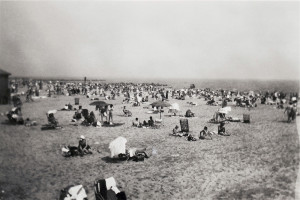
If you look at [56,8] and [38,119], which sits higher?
[56,8]

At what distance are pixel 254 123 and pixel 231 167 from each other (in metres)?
1.46

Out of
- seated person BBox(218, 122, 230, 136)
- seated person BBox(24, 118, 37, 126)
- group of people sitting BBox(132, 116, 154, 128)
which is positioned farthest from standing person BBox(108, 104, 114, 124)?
seated person BBox(218, 122, 230, 136)

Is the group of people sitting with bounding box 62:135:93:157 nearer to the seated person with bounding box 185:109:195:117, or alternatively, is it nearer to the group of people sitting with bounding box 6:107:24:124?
the group of people sitting with bounding box 6:107:24:124

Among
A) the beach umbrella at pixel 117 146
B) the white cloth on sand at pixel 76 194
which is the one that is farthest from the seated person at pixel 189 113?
the white cloth on sand at pixel 76 194

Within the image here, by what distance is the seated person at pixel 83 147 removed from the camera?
583 centimetres

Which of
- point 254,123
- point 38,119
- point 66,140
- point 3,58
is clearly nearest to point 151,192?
point 66,140

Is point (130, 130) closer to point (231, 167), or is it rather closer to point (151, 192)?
point (151, 192)

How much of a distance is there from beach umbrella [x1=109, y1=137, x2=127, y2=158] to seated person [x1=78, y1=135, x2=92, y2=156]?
20.3 inches

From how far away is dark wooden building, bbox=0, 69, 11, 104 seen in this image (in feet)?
18.0

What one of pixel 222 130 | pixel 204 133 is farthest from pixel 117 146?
pixel 222 130

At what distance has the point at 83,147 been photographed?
5.89 metres

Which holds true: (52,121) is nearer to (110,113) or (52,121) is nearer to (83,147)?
(83,147)

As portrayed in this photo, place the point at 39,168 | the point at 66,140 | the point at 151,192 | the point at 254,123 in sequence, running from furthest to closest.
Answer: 1. the point at 254,123
2. the point at 66,140
3. the point at 39,168
4. the point at 151,192

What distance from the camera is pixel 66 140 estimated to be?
6.01 m
